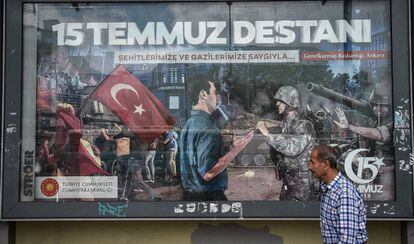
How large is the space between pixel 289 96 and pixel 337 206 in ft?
7.65

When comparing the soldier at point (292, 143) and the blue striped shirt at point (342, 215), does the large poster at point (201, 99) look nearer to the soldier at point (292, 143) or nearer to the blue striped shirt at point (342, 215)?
the soldier at point (292, 143)

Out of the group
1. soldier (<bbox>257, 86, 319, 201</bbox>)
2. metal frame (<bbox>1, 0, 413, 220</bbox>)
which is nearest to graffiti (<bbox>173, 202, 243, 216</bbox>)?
metal frame (<bbox>1, 0, 413, 220</bbox>)

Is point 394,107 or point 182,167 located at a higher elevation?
point 394,107

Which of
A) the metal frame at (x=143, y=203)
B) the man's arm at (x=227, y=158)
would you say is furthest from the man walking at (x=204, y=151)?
the metal frame at (x=143, y=203)

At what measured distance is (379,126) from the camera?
5445 mm

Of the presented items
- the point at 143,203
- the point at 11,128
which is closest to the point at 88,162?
the point at 143,203

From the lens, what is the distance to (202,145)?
551cm

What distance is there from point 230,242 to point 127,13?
2.59 meters

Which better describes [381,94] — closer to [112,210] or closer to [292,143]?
[292,143]

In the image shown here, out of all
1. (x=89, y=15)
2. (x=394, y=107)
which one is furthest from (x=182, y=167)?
(x=394, y=107)

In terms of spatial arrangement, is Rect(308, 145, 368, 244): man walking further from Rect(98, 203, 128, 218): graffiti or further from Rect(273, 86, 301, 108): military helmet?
Rect(98, 203, 128, 218): graffiti

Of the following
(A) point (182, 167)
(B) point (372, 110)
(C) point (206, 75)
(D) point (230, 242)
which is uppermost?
(C) point (206, 75)

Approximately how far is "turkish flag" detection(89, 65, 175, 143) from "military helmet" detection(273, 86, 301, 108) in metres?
1.11

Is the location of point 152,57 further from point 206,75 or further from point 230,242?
point 230,242
